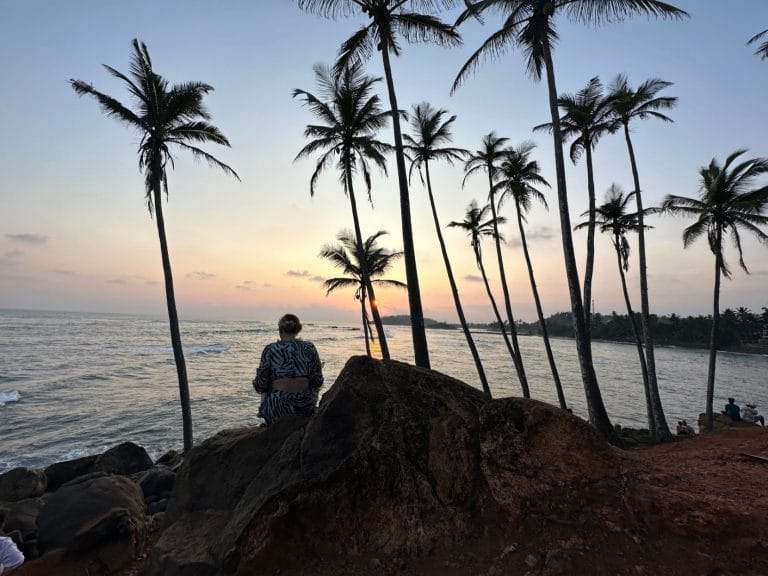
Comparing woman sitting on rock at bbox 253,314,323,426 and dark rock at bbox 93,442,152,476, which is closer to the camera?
woman sitting on rock at bbox 253,314,323,426

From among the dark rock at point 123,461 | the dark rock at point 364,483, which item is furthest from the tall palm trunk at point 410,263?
the dark rock at point 123,461

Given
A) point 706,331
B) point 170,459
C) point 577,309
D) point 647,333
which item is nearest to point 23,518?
point 170,459

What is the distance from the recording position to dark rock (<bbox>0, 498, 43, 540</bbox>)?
19.1 feet

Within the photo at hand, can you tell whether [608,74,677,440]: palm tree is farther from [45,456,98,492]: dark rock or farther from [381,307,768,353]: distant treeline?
[381,307,768,353]: distant treeline

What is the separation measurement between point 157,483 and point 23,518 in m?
2.18

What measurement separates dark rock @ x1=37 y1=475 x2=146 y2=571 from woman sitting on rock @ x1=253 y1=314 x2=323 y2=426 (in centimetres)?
238

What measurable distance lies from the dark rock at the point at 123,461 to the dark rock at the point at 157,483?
2903mm

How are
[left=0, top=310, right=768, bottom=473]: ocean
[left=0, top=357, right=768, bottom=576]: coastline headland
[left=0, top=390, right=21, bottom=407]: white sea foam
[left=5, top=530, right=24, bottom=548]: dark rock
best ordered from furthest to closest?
[left=0, top=390, right=21, bottom=407]: white sea foam → [left=0, top=310, right=768, bottom=473]: ocean → [left=5, top=530, right=24, bottom=548]: dark rock → [left=0, top=357, right=768, bottom=576]: coastline headland

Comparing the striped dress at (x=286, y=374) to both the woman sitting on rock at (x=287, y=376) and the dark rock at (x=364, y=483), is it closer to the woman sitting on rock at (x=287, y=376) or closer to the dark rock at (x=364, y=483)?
the woman sitting on rock at (x=287, y=376)

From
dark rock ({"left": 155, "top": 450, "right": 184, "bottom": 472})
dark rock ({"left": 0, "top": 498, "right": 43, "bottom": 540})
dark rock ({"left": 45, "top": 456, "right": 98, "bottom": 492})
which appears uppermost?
dark rock ({"left": 0, "top": 498, "right": 43, "bottom": 540})

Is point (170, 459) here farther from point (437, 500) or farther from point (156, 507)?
point (437, 500)

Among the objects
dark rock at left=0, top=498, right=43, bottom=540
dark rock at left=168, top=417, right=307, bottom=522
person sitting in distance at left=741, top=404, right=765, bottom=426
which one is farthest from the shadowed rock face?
person sitting in distance at left=741, top=404, right=765, bottom=426

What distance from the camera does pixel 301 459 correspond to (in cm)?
361

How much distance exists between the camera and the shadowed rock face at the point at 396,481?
3.18 metres
